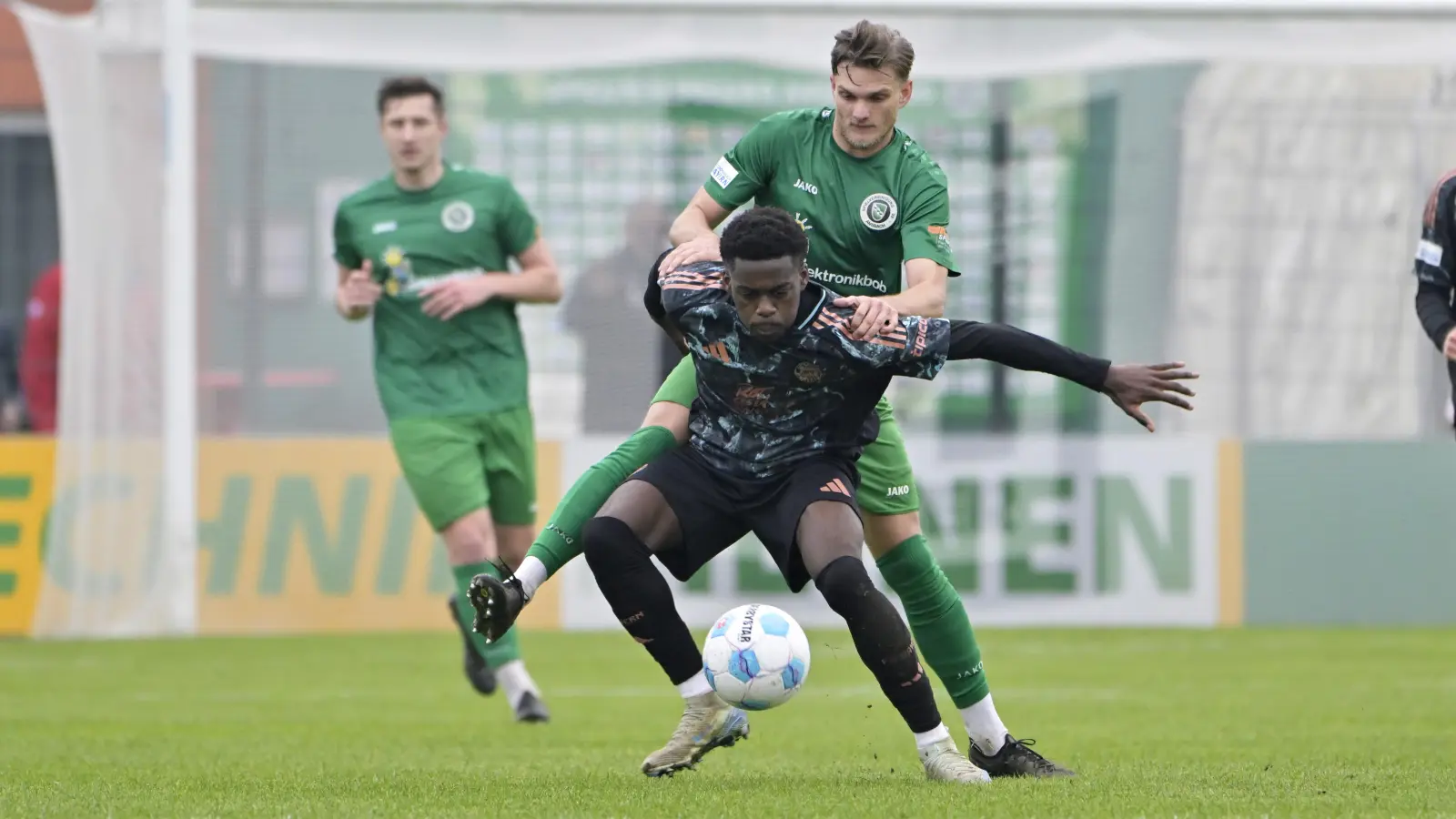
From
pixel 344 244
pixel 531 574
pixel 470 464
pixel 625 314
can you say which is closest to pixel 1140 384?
pixel 531 574

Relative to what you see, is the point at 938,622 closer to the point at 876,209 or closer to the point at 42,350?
the point at 876,209

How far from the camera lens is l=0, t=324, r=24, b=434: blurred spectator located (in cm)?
1423

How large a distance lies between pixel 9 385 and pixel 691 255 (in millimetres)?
9417

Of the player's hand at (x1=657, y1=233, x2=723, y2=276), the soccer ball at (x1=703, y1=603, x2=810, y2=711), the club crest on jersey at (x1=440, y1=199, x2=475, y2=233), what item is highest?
the club crest on jersey at (x1=440, y1=199, x2=475, y2=233)

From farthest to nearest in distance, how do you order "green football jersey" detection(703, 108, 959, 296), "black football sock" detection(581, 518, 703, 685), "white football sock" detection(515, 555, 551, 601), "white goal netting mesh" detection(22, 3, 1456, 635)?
1. "white goal netting mesh" detection(22, 3, 1456, 635)
2. "green football jersey" detection(703, 108, 959, 296)
3. "black football sock" detection(581, 518, 703, 685)
4. "white football sock" detection(515, 555, 551, 601)

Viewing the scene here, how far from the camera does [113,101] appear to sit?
46.9 feet

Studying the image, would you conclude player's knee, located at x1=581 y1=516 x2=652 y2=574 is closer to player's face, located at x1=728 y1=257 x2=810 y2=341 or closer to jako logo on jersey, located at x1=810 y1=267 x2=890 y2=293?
player's face, located at x1=728 y1=257 x2=810 y2=341

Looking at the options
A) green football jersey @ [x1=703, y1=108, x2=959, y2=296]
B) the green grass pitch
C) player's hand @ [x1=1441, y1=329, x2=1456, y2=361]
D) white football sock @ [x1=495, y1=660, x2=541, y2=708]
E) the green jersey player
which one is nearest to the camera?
the green grass pitch

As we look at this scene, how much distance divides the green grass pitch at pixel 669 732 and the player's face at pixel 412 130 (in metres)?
2.29

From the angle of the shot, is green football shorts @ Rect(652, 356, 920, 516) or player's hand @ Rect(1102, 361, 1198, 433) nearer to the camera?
player's hand @ Rect(1102, 361, 1198, 433)

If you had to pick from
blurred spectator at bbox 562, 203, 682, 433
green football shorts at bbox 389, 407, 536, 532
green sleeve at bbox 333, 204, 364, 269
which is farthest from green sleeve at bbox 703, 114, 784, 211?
blurred spectator at bbox 562, 203, 682, 433

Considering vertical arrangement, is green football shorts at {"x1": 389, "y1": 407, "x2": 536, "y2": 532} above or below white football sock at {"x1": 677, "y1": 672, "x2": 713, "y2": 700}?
above

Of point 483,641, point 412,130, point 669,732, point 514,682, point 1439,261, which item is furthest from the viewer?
point 412,130

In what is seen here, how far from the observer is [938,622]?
637 centimetres
